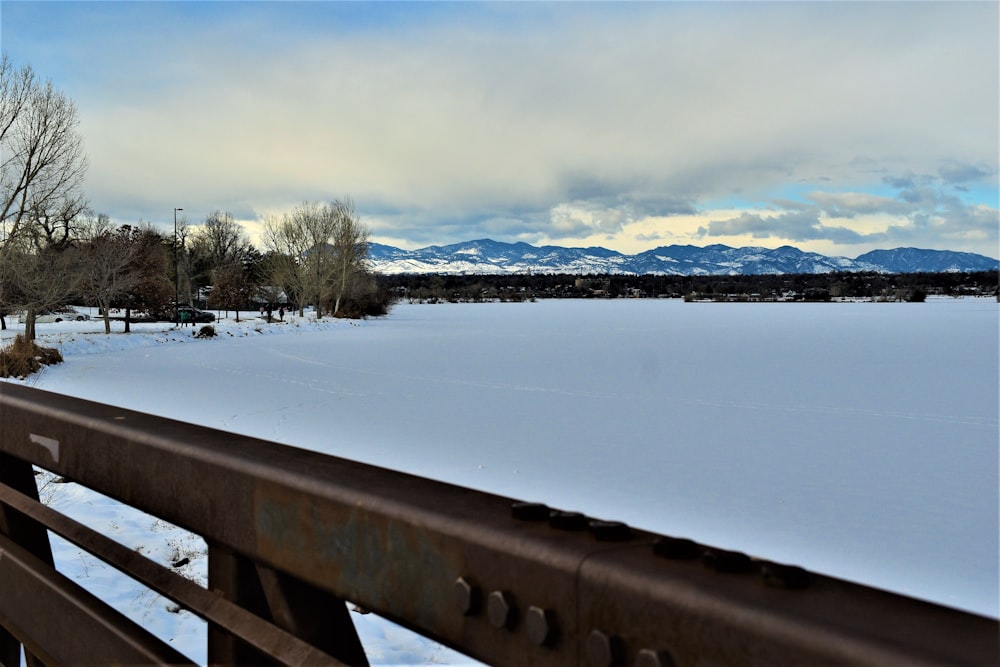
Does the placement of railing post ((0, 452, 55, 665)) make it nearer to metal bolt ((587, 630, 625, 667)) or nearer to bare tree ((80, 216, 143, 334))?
metal bolt ((587, 630, 625, 667))

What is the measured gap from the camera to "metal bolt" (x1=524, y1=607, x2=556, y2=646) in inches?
35.0

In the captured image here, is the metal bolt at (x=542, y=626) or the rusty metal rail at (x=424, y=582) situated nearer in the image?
the rusty metal rail at (x=424, y=582)

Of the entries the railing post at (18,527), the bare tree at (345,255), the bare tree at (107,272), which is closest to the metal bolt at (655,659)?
the railing post at (18,527)

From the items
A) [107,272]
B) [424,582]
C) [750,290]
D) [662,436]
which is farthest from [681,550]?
[750,290]

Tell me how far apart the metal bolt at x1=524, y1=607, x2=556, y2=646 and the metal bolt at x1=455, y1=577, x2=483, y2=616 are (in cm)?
9

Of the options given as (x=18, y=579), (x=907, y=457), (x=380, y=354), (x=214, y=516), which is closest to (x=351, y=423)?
(x=907, y=457)

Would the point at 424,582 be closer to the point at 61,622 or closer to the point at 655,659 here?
the point at 655,659

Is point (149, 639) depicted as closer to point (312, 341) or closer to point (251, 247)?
point (312, 341)

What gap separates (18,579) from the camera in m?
2.10

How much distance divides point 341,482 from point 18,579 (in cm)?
148

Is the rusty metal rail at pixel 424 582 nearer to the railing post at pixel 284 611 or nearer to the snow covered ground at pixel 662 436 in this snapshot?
the railing post at pixel 284 611

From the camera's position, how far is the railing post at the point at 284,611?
127 cm

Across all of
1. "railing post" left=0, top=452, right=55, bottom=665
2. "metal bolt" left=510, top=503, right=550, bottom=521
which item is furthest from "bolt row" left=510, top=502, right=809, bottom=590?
"railing post" left=0, top=452, right=55, bottom=665

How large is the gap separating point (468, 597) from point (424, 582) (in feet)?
0.33
